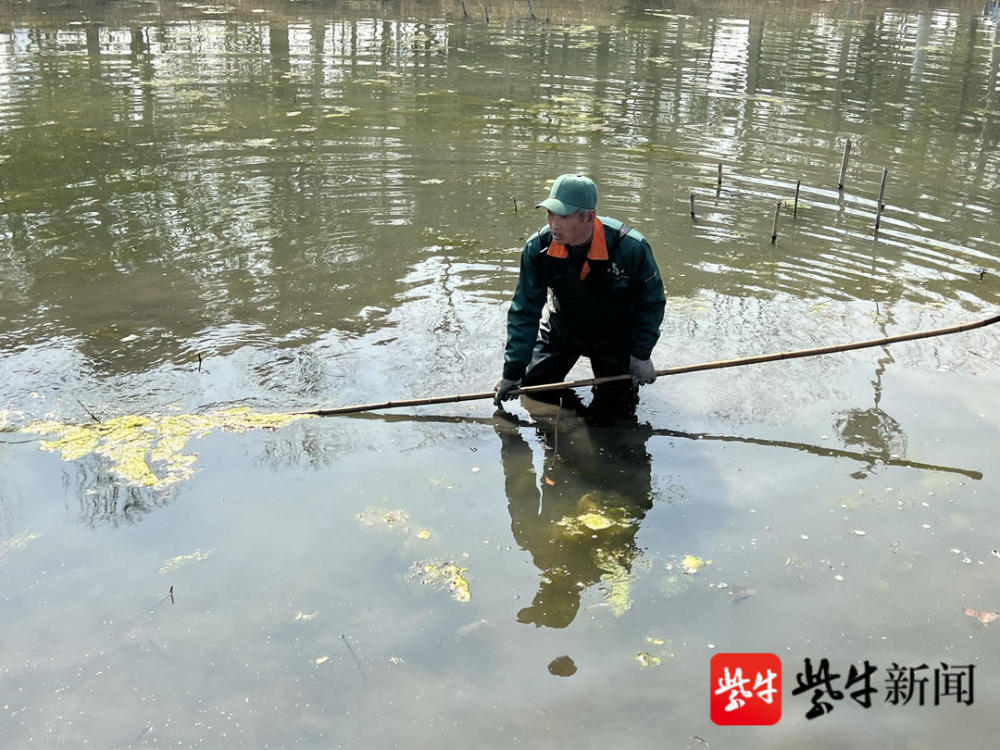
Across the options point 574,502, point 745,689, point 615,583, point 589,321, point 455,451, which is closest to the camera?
point 745,689

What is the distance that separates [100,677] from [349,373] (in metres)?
2.74

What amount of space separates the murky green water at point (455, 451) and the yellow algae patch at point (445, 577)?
0.05 ft

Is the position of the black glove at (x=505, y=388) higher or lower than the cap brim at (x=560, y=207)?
lower

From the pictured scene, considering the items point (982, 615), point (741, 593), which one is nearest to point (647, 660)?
point (741, 593)

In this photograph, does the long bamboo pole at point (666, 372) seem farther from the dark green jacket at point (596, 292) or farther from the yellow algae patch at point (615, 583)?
the yellow algae patch at point (615, 583)

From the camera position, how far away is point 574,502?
462 cm

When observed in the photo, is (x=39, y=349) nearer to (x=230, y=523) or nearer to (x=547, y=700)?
(x=230, y=523)

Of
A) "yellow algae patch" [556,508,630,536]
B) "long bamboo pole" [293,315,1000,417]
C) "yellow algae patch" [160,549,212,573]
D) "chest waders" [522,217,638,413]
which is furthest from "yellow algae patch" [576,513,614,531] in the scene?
"yellow algae patch" [160,549,212,573]

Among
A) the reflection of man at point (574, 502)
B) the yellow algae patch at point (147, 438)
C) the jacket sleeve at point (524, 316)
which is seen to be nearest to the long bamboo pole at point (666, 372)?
the jacket sleeve at point (524, 316)

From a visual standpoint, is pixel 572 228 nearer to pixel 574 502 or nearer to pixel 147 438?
pixel 574 502

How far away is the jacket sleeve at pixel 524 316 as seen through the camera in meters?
4.89

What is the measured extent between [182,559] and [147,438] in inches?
46.0

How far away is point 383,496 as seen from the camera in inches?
180

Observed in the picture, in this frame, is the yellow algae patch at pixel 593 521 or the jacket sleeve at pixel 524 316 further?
the jacket sleeve at pixel 524 316
